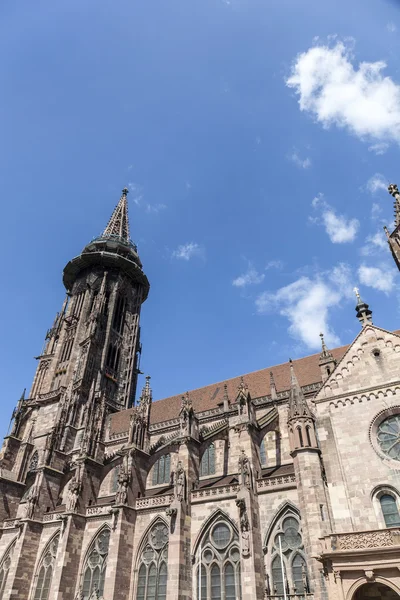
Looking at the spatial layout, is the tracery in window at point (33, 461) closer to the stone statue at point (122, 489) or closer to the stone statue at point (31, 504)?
the stone statue at point (31, 504)

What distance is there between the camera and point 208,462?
22.2 metres

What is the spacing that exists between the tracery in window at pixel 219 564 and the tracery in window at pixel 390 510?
19.6 ft

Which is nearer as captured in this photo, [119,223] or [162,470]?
[162,470]

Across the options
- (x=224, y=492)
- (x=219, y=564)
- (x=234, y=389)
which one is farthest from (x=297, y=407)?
(x=234, y=389)

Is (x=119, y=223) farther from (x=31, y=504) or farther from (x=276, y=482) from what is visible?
(x=276, y=482)

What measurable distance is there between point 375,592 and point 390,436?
4.65 m

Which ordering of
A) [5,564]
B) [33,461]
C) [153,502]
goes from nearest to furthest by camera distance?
[153,502] → [5,564] → [33,461]

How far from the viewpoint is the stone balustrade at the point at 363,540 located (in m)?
11.2

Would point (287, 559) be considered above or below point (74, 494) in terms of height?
below

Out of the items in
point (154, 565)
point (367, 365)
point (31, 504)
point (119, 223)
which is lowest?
point (154, 565)

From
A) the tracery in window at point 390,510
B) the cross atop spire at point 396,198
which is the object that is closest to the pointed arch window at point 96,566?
the tracery in window at point 390,510

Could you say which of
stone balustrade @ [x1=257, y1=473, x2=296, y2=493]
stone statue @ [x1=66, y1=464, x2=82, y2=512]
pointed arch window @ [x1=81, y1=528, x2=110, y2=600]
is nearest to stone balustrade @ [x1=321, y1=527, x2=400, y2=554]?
stone balustrade @ [x1=257, y1=473, x2=296, y2=493]

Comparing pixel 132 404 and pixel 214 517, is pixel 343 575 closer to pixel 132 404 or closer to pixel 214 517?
pixel 214 517

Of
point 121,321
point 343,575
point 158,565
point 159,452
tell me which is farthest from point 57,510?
point 121,321
